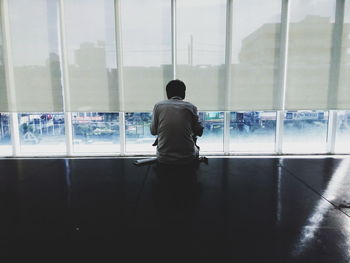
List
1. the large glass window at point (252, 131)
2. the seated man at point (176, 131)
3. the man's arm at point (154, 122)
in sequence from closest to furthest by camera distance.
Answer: the seated man at point (176, 131) < the man's arm at point (154, 122) < the large glass window at point (252, 131)

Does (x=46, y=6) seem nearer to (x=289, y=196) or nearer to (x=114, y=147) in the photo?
(x=114, y=147)

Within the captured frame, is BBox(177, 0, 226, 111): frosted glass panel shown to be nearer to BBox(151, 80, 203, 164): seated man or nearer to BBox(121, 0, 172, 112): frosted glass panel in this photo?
BBox(121, 0, 172, 112): frosted glass panel

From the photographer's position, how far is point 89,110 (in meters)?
4.06

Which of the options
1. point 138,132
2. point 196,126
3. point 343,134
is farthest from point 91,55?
point 343,134

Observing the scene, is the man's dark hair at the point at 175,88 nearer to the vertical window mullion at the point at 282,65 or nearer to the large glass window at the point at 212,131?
the large glass window at the point at 212,131

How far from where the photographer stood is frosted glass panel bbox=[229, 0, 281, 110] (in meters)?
3.94

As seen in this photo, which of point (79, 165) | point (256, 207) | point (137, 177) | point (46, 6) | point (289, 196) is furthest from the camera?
point (46, 6)

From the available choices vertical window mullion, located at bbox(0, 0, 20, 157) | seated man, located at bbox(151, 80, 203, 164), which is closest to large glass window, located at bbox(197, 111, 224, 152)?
seated man, located at bbox(151, 80, 203, 164)

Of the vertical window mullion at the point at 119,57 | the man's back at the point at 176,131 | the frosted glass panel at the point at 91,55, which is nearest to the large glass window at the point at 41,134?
the frosted glass panel at the point at 91,55

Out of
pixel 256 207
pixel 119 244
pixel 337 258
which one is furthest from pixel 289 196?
pixel 119 244

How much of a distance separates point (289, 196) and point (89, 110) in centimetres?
352

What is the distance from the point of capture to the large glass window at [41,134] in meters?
4.29

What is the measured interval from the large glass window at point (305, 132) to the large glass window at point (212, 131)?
1.10 metres

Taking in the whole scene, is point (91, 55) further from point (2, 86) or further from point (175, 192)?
point (175, 192)
